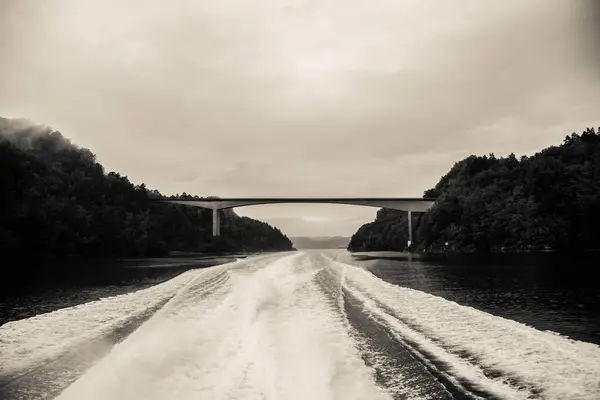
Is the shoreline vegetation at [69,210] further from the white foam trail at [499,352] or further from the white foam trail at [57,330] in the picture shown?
the white foam trail at [499,352]

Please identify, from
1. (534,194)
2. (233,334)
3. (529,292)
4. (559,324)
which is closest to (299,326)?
(233,334)

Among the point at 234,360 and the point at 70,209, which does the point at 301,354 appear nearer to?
the point at 234,360

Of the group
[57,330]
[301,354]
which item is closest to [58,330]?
[57,330]

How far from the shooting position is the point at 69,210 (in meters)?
69.5

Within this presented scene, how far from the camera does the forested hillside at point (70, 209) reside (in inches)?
2256

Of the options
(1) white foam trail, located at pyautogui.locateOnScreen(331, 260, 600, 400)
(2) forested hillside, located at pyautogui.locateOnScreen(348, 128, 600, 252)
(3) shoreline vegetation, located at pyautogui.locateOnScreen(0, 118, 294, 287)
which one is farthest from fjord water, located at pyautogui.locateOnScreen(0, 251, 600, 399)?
(2) forested hillside, located at pyautogui.locateOnScreen(348, 128, 600, 252)

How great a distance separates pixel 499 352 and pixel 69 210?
72309 mm

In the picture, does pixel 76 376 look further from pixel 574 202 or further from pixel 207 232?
pixel 207 232

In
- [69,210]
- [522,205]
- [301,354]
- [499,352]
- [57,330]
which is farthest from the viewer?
[522,205]

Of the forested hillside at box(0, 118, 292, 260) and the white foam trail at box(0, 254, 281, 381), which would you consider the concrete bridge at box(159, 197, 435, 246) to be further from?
the white foam trail at box(0, 254, 281, 381)

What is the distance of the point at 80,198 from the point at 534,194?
8008 cm

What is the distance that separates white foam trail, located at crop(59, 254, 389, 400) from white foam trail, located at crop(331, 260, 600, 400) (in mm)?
1387

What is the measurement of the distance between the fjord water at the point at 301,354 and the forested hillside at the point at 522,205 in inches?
2833

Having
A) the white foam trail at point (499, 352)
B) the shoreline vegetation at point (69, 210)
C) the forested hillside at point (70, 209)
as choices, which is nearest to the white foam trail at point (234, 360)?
the white foam trail at point (499, 352)
